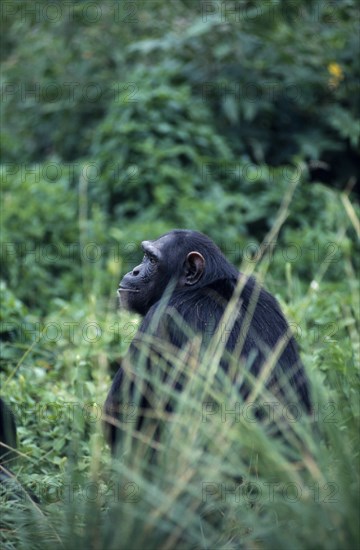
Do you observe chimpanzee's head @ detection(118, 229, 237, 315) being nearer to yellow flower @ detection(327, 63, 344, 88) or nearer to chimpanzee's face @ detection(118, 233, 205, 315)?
chimpanzee's face @ detection(118, 233, 205, 315)

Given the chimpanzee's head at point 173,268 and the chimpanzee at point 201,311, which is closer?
the chimpanzee at point 201,311

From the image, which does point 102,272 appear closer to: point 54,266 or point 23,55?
point 54,266

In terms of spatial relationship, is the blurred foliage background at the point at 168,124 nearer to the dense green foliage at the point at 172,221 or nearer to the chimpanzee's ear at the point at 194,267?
the dense green foliage at the point at 172,221

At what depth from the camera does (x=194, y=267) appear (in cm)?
451

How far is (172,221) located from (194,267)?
12.3 ft

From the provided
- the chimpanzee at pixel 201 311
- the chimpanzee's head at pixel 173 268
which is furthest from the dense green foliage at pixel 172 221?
the chimpanzee's head at pixel 173 268

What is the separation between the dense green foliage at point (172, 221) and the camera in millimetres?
2945

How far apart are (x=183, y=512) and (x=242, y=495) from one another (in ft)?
0.99

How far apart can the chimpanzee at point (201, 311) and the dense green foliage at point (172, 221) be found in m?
0.26

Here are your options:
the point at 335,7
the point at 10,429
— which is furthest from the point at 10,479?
the point at 335,7

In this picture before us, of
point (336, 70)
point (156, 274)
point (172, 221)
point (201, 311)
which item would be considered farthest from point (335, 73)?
point (201, 311)

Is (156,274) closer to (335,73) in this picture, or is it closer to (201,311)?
(201,311)

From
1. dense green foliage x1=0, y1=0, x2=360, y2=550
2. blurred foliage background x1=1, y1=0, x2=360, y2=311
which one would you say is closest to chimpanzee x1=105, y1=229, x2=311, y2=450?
dense green foliage x1=0, y1=0, x2=360, y2=550

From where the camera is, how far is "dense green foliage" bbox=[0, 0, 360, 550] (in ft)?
9.66
